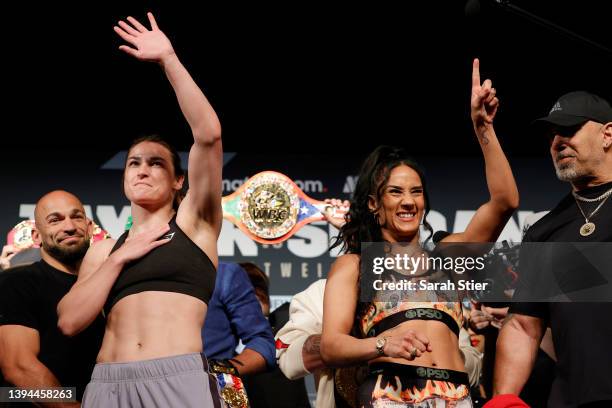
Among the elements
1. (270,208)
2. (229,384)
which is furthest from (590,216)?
(270,208)

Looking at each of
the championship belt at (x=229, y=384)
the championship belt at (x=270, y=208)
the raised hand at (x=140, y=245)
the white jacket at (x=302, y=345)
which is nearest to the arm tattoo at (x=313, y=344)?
the white jacket at (x=302, y=345)

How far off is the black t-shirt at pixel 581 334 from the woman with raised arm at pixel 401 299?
23 centimetres

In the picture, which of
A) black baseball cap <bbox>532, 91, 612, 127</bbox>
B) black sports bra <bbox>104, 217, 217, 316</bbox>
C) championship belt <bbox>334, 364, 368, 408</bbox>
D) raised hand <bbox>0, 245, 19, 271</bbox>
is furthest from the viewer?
raised hand <bbox>0, 245, 19, 271</bbox>

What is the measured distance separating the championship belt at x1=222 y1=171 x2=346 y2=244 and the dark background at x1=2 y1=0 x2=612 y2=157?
0.36 m

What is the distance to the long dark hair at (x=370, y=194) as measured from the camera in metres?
2.74

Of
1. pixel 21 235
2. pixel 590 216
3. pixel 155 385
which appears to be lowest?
pixel 155 385

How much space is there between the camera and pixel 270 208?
16.3ft

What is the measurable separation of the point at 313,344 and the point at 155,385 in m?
0.90

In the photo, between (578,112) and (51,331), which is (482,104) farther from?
(51,331)

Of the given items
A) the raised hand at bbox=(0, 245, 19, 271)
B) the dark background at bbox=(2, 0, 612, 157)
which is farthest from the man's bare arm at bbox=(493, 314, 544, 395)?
the raised hand at bbox=(0, 245, 19, 271)

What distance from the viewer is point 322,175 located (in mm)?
5176

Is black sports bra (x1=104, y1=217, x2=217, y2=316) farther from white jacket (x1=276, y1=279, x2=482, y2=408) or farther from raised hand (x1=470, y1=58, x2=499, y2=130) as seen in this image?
raised hand (x1=470, y1=58, x2=499, y2=130)

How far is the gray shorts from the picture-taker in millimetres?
2104

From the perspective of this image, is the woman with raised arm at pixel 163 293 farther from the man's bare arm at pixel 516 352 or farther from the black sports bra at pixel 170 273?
the man's bare arm at pixel 516 352
